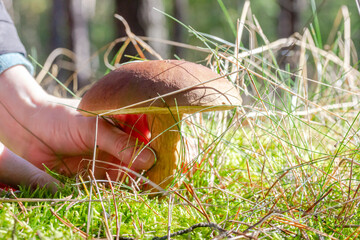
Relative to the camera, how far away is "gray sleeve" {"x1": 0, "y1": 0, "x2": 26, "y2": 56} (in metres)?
1.24

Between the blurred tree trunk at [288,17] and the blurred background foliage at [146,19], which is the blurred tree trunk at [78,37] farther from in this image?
the blurred tree trunk at [288,17]

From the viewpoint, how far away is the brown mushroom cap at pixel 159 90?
750 millimetres

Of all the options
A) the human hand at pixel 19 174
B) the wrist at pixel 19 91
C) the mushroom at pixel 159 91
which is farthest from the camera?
the wrist at pixel 19 91

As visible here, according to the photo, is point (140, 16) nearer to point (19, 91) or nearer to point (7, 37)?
point (7, 37)

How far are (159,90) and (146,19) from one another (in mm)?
2953

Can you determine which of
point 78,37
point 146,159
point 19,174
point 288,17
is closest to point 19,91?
point 19,174

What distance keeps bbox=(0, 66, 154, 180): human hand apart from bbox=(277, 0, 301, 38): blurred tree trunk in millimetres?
4844

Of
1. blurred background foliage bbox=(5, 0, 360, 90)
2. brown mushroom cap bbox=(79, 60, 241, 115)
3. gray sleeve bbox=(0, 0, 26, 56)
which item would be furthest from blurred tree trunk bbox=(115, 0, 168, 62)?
brown mushroom cap bbox=(79, 60, 241, 115)

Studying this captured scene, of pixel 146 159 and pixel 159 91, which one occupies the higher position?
pixel 159 91

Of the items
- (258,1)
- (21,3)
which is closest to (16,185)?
(258,1)

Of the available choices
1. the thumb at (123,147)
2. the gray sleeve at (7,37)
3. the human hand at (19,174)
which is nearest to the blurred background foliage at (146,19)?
the gray sleeve at (7,37)

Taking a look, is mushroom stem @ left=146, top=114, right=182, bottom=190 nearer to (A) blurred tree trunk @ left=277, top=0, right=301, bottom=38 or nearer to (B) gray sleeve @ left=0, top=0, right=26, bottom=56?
(B) gray sleeve @ left=0, top=0, right=26, bottom=56

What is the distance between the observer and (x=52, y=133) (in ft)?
3.59

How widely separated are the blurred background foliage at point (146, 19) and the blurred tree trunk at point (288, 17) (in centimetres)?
2
